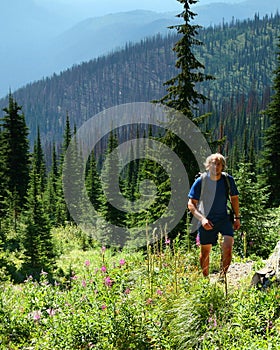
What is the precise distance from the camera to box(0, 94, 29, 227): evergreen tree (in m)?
29.7

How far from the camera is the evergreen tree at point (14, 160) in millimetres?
29719

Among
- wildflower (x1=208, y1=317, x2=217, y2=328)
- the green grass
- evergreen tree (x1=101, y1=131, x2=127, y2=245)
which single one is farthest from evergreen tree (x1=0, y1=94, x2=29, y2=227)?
wildflower (x1=208, y1=317, x2=217, y2=328)

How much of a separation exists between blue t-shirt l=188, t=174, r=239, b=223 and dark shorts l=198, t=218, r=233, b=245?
0.29 ft

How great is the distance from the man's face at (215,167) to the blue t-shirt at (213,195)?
0.41 feet

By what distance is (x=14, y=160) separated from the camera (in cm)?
3023

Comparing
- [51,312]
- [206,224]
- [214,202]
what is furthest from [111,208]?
[51,312]

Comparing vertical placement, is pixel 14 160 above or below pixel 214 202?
below

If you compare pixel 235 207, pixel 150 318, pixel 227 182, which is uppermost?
pixel 227 182

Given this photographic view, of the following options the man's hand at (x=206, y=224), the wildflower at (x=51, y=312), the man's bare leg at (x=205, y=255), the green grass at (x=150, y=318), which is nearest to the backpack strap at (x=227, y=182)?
the man's hand at (x=206, y=224)

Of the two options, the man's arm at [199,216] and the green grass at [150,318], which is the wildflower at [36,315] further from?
the man's arm at [199,216]

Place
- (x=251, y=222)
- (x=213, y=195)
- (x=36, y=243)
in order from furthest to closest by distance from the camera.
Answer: (x=36, y=243), (x=251, y=222), (x=213, y=195)

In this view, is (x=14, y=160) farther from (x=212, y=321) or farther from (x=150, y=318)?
(x=212, y=321)

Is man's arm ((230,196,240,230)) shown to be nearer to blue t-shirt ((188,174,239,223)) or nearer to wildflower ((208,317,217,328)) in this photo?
blue t-shirt ((188,174,239,223))

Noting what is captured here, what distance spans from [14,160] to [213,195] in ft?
87.2
